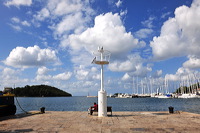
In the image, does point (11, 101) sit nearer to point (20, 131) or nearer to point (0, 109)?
point (0, 109)

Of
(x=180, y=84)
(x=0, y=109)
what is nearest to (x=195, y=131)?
(x=0, y=109)

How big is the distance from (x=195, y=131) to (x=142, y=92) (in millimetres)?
178215

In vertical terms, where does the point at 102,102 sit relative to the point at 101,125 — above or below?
above

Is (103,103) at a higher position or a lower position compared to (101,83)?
lower

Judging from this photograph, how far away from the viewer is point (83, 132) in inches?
401

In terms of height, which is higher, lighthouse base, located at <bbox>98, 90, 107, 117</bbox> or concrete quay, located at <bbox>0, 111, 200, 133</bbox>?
lighthouse base, located at <bbox>98, 90, 107, 117</bbox>

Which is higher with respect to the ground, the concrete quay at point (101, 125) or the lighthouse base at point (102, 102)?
the lighthouse base at point (102, 102)

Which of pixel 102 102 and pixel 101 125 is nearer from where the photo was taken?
pixel 101 125

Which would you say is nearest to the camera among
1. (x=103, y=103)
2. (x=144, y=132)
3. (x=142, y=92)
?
(x=144, y=132)

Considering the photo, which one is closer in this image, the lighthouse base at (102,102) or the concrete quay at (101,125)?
the concrete quay at (101,125)

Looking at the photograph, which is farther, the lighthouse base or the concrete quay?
the lighthouse base

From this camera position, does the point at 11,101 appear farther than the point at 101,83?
Yes

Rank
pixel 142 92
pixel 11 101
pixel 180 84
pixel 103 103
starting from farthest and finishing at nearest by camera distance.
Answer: pixel 142 92 < pixel 180 84 < pixel 11 101 < pixel 103 103

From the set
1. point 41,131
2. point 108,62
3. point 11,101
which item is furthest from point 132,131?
point 11,101
